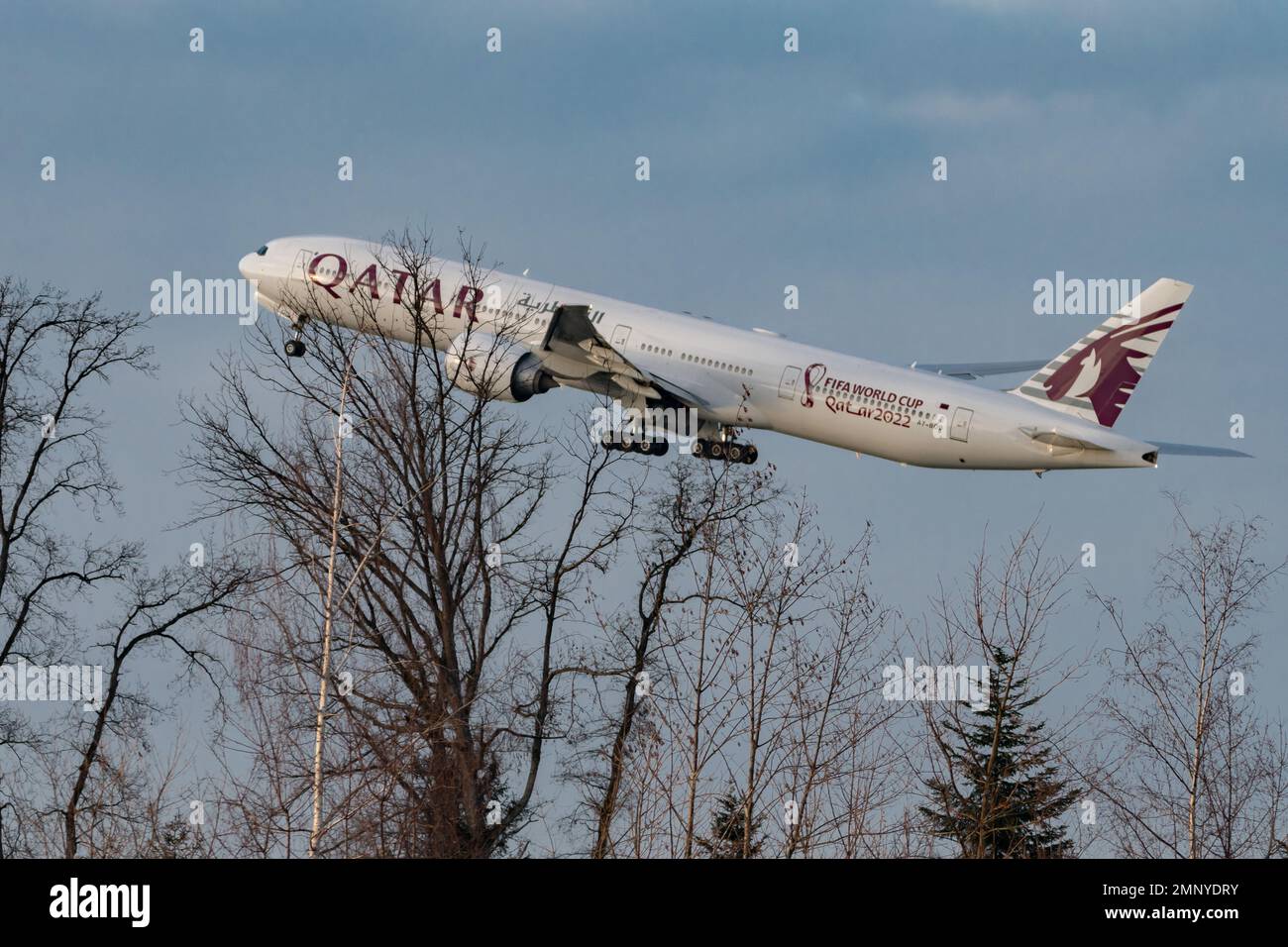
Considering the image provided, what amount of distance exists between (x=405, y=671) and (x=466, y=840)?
443 centimetres

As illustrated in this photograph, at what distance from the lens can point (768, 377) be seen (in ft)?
187

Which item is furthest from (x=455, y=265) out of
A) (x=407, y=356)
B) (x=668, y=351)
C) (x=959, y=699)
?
(x=959, y=699)

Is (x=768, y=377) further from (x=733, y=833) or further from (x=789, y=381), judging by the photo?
(x=733, y=833)

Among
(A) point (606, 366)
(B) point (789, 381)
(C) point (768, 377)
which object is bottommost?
(B) point (789, 381)

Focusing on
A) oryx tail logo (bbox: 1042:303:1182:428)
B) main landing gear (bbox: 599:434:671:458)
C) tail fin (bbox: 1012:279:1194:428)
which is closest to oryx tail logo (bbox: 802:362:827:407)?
main landing gear (bbox: 599:434:671:458)

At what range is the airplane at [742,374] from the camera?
53.5m

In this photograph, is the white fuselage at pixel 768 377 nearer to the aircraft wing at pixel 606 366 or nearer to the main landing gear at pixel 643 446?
the aircraft wing at pixel 606 366

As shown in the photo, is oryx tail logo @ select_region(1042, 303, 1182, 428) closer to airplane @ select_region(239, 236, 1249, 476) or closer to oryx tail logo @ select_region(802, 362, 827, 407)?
airplane @ select_region(239, 236, 1249, 476)

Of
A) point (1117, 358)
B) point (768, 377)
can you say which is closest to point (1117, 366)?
point (1117, 358)

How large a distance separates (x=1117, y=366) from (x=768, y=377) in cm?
987

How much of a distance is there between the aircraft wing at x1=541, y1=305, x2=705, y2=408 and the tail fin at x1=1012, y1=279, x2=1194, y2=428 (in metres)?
10.8

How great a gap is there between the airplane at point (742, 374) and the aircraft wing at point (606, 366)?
2.6 inches
